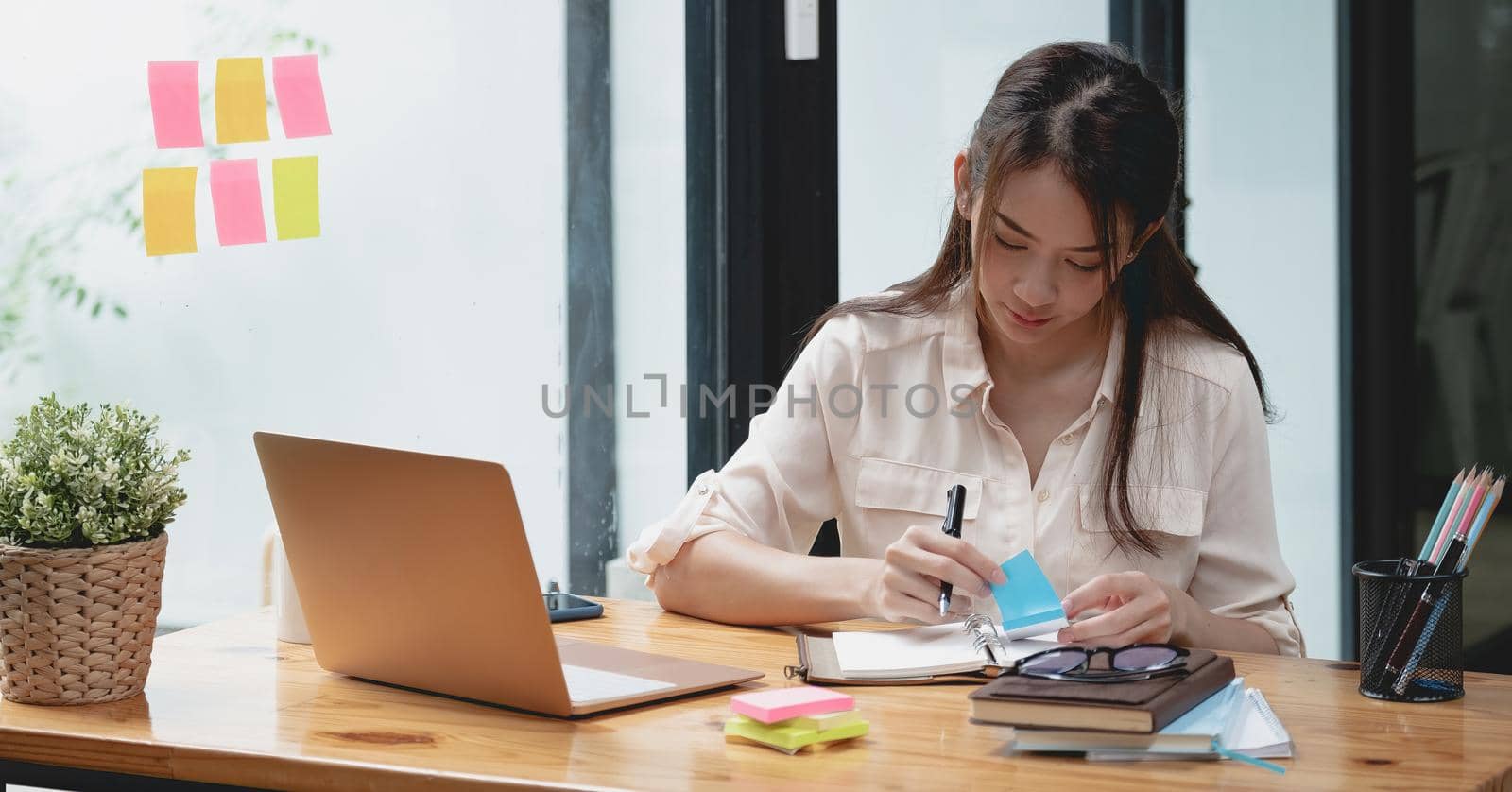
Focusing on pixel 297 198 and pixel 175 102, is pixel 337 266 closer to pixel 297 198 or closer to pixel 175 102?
pixel 297 198

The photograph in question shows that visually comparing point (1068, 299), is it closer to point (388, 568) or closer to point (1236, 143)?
point (388, 568)

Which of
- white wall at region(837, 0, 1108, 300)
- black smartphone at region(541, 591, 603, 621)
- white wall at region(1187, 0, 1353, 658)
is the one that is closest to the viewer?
black smartphone at region(541, 591, 603, 621)

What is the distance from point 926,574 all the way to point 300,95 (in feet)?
3.48

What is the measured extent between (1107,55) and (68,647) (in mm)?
1217

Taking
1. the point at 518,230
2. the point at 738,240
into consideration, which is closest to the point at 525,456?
the point at 518,230

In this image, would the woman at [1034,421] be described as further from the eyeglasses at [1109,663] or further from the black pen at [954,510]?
the eyeglasses at [1109,663]

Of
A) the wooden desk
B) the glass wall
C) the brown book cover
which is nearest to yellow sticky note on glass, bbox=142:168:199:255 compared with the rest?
the wooden desk

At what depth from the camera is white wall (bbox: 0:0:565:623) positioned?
1.65 metres

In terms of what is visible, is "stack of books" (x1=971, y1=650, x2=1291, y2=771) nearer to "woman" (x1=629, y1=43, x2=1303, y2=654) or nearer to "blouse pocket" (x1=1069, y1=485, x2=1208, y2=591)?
"woman" (x1=629, y1=43, x2=1303, y2=654)

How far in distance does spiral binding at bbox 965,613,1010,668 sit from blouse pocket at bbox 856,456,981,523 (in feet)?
1.15

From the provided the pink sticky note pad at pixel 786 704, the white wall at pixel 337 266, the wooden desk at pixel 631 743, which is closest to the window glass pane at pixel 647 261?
the white wall at pixel 337 266

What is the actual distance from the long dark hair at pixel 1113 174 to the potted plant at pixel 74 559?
2.99ft

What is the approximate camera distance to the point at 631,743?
1.06 m

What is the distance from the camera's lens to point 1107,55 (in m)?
1.64
